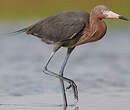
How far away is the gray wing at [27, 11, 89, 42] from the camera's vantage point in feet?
31.3

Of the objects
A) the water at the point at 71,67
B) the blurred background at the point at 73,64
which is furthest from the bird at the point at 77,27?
the blurred background at the point at 73,64

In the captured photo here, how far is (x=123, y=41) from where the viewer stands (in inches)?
714

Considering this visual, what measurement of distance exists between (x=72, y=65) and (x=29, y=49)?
297 centimetres

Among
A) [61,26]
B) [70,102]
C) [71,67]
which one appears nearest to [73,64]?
[71,67]

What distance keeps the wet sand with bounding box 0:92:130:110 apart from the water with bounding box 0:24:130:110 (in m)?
0.20

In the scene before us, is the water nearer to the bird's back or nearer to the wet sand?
the wet sand

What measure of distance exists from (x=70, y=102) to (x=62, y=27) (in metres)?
1.16

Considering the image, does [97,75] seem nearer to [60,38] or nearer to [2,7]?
[60,38]

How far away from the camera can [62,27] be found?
31.9 feet

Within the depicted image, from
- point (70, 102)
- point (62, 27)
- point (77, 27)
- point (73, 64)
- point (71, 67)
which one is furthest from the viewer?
point (73, 64)

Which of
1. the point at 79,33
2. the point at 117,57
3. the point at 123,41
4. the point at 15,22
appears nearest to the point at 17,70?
the point at 117,57

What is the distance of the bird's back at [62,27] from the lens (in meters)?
9.55

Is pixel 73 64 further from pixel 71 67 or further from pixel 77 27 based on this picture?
pixel 77 27

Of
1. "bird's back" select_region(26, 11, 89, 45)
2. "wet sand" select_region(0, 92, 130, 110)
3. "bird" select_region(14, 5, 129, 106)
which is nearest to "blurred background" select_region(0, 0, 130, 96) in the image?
"wet sand" select_region(0, 92, 130, 110)
